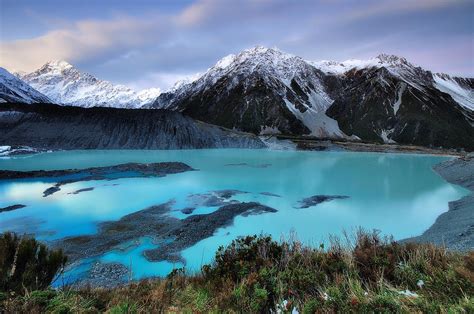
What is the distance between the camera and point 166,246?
495 inches

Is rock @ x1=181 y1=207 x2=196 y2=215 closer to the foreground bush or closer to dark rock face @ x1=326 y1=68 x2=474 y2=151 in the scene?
the foreground bush

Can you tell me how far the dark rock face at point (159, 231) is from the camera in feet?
39.4

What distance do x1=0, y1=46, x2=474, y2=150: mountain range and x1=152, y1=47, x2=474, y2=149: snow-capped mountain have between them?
0.95ft

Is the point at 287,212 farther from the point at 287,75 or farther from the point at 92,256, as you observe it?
the point at 287,75

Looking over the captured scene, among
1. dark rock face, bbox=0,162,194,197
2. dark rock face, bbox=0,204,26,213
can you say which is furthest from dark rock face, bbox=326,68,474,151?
dark rock face, bbox=0,204,26,213

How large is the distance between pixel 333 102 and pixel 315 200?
154 meters

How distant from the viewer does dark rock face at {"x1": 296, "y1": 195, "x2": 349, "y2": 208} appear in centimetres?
2002

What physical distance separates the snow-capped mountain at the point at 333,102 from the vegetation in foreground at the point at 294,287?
128 meters

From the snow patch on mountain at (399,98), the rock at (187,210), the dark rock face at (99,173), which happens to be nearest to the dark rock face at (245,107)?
the snow patch on mountain at (399,98)

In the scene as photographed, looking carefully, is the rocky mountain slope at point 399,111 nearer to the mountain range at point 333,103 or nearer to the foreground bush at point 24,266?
the mountain range at point 333,103

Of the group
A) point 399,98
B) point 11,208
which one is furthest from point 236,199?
point 399,98

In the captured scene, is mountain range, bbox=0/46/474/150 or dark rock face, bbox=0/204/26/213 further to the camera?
mountain range, bbox=0/46/474/150

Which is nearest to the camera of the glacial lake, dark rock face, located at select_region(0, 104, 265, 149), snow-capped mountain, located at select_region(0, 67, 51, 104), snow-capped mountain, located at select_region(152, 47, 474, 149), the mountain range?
the glacial lake

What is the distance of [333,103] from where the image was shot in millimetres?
164750
